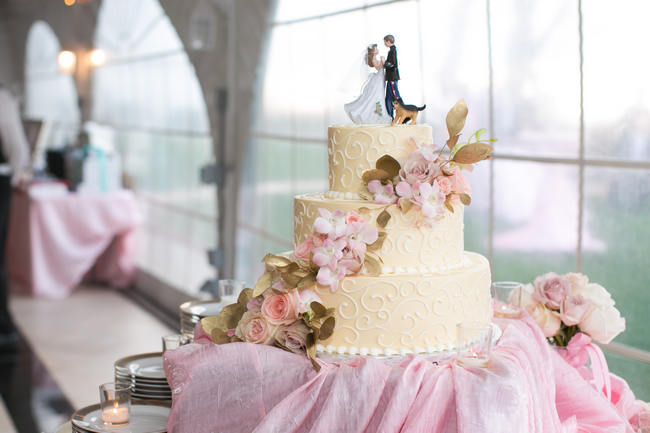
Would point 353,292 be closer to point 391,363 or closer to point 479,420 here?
point 391,363

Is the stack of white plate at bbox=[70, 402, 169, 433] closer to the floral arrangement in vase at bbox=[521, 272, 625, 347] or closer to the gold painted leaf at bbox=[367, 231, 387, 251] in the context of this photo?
the gold painted leaf at bbox=[367, 231, 387, 251]

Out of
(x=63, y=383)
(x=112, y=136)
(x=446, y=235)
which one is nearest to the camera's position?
(x=446, y=235)

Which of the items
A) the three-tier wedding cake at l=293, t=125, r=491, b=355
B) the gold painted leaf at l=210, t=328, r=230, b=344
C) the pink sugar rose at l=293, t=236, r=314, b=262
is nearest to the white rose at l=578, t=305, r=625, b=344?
the three-tier wedding cake at l=293, t=125, r=491, b=355

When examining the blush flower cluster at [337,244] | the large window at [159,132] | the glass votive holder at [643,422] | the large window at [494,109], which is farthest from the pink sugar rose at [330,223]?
the large window at [159,132]

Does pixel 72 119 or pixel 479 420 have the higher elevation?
pixel 72 119

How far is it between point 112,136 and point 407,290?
18.7ft

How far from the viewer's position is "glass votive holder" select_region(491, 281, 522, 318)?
201cm

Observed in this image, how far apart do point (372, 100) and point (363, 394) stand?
0.74 m

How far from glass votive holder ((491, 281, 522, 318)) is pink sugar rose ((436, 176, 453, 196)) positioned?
42 centimetres

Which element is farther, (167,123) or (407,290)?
(167,123)

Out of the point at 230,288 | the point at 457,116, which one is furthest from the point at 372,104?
the point at 230,288

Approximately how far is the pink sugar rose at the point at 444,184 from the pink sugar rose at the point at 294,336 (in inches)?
16.6

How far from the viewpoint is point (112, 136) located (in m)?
6.92

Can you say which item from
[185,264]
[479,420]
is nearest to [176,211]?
[185,264]
